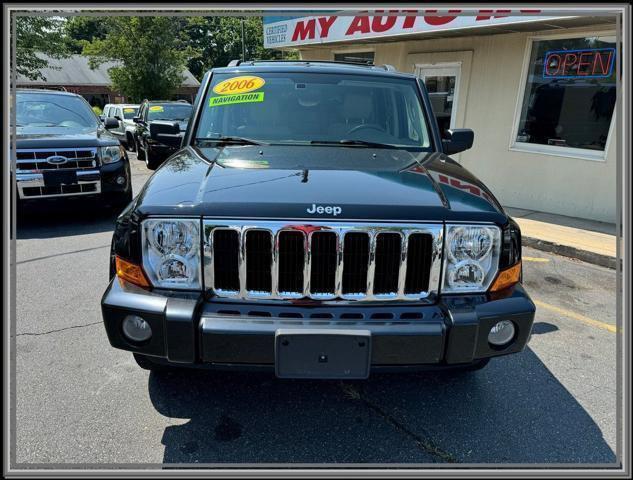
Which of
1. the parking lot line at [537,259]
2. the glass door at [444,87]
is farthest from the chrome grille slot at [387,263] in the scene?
the glass door at [444,87]

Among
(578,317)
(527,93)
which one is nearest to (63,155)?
(578,317)

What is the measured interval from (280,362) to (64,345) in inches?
80.1

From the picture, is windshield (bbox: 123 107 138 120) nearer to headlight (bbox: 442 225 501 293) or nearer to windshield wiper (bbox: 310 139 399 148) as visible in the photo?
windshield wiper (bbox: 310 139 399 148)

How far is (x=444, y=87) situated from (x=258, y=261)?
8420mm

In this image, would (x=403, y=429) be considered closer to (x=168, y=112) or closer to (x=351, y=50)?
(x=351, y=50)

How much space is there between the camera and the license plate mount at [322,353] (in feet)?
6.67

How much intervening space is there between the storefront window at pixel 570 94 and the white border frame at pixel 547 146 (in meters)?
0.06

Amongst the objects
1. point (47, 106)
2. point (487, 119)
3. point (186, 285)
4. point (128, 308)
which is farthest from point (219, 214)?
point (487, 119)

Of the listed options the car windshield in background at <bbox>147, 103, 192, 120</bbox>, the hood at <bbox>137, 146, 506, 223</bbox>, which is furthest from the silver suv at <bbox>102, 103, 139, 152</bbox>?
the hood at <bbox>137, 146, 506, 223</bbox>

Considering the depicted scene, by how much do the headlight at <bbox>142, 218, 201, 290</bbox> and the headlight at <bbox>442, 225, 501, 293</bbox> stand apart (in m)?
1.21

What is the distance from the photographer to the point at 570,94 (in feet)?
24.5

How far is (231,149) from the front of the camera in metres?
3.00

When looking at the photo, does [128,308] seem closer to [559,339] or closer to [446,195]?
[446,195]

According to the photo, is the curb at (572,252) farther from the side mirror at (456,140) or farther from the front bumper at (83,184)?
the front bumper at (83,184)
